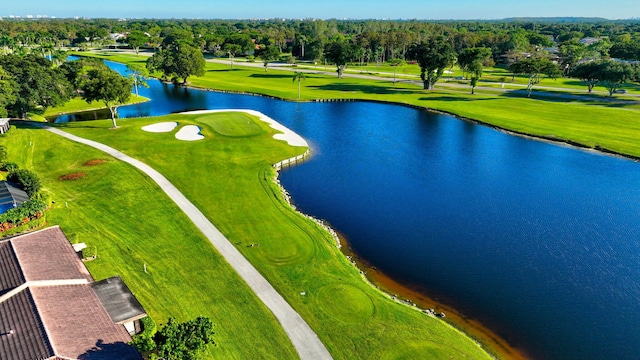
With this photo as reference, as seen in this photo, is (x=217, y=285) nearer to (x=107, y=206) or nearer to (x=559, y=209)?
(x=107, y=206)

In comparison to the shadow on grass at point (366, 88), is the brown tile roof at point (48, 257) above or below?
below

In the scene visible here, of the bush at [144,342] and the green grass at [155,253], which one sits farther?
the green grass at [155,253]

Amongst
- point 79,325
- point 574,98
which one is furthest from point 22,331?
point 574,98

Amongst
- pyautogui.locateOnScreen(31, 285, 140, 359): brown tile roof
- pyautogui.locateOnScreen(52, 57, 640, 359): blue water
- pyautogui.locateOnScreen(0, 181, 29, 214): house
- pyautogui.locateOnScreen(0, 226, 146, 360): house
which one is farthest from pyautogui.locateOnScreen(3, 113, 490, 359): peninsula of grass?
pyautogui.locateOnScreen(52, 57, 640, 359): blue water

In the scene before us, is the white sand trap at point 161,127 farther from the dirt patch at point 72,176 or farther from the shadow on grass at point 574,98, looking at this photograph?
the shadow on grass at point 574,98

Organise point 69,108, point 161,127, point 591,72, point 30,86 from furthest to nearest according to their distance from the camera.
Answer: point 591,72 → point 69,108 → point 30,86 → point 161,127

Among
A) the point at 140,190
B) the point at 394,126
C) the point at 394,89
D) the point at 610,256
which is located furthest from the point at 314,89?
the point at 610,256

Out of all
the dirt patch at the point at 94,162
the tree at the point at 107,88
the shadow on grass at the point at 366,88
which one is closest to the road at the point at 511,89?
the shadow on grass at the point at 366,88

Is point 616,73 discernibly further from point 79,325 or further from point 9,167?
point 9,167
